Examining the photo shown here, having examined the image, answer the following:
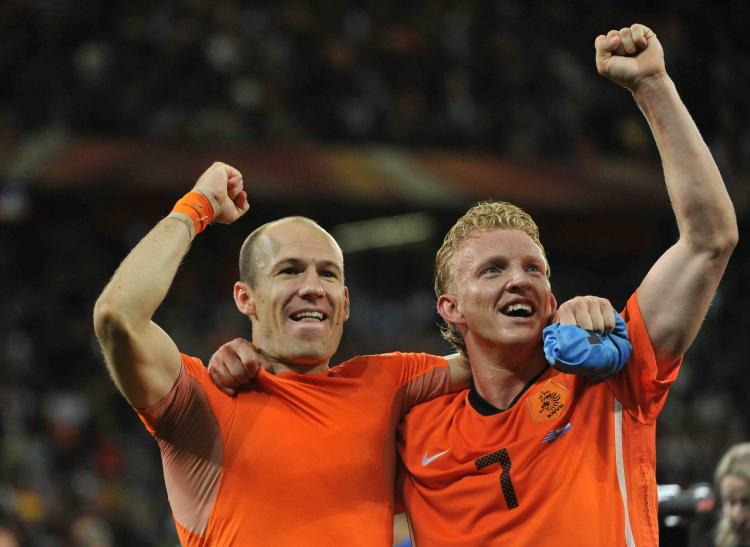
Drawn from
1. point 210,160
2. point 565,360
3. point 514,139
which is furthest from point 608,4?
point 565,360

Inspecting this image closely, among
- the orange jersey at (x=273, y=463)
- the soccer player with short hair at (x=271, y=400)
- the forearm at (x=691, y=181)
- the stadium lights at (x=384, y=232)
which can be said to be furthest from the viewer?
the stadium lights at (x=384, y=232)

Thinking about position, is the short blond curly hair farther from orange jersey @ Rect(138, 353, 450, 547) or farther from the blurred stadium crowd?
the blurred stadium crowd

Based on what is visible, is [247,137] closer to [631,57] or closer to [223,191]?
[223,191]

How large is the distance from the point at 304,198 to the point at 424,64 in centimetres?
251

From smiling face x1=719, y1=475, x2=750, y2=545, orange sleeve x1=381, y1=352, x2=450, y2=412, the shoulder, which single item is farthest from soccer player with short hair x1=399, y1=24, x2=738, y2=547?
smiling face x1=719, y1=475, x2=750, y2=545

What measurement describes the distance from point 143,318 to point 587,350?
122 centimetres

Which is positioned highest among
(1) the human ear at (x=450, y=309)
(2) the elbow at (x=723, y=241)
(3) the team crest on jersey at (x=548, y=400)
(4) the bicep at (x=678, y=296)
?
(1) the human ear at (x=450, y=309)

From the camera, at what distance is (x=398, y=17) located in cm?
1320

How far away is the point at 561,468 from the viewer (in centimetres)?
285

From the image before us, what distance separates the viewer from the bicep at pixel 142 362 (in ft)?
9.19

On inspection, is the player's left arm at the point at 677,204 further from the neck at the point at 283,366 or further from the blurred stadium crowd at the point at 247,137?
the blurred stadium crowd at the point at 247,137

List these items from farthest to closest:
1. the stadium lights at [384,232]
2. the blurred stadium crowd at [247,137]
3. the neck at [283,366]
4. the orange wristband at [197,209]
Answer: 1. the stadium lights at [384,232]
2. the blurred stadium crowd at [247,137]
3. the neck at [283,366]
4. the orange wristband at [197,209]

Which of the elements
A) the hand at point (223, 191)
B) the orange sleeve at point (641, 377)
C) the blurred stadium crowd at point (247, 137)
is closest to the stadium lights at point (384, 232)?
the blurred stadium crowd at point (247, 137)

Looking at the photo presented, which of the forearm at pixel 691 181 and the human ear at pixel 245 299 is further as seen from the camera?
the human ear at pixel 245 299
